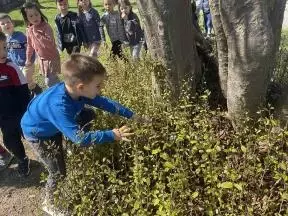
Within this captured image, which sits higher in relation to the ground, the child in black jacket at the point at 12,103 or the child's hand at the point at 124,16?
the child's hand at the point at 124,16

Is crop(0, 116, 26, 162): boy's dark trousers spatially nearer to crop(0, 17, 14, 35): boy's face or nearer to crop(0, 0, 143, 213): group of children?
crop(0, 0, 143, 213): group of children

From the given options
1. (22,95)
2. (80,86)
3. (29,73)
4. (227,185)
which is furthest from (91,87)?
(29,73)

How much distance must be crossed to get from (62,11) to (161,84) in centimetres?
344

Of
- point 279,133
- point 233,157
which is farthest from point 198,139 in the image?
point 279,133

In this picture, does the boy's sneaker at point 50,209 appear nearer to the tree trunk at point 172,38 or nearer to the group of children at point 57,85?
the group of children at point 57,85

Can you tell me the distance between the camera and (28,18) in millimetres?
6359

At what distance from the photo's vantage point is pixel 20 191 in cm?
443

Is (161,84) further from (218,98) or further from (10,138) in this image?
(10,138)

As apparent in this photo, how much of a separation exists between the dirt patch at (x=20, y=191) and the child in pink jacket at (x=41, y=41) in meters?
1.84

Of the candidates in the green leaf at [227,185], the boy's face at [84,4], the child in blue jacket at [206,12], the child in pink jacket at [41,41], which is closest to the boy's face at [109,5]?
the boy's face at [84,4]

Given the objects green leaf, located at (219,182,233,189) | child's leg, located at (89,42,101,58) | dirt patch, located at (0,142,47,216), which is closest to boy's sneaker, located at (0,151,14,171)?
dirt patch, located at (0,142,47,216)

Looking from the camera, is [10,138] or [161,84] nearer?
[161,84]

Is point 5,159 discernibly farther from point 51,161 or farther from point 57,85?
point 57,85

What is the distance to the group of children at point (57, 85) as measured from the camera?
3.29 m
